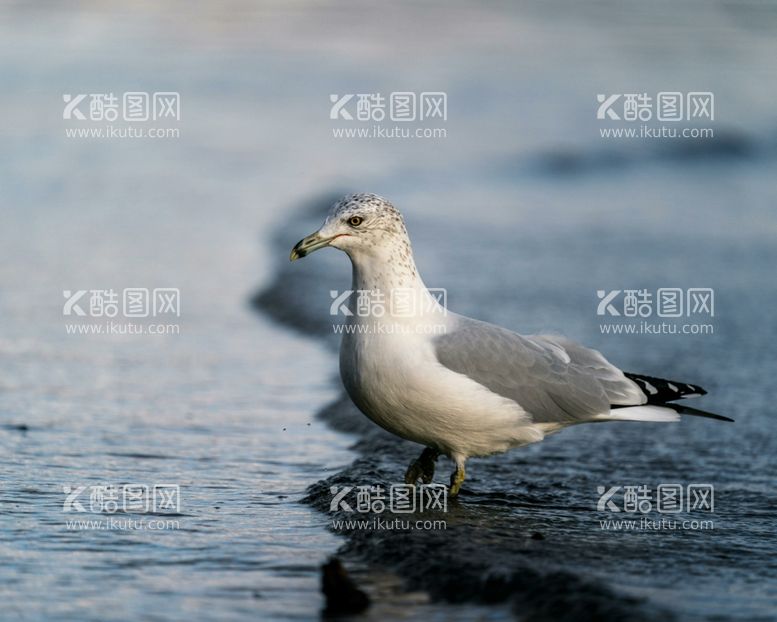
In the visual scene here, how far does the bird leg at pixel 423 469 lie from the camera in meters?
6.36

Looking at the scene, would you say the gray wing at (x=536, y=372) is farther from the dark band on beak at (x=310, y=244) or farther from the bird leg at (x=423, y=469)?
the dark band on beak at (x=310, y=244)

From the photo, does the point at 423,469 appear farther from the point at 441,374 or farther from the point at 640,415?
the point at 640,415

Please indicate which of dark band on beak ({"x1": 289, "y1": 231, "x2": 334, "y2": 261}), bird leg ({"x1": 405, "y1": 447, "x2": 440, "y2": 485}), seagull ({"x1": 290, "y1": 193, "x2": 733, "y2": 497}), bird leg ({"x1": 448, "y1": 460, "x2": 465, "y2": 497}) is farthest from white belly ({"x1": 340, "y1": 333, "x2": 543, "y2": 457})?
dark band on beak ({"x1": 289, "y1": 231, "x2": 334, "y2": 261})

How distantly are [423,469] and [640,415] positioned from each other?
1.16 metres

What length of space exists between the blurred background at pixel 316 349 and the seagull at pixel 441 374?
396 millimetres

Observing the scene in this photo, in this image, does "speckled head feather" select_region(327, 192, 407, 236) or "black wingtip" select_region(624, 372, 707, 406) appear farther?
"black wingtip" select_region(624, 372, 707, 406)

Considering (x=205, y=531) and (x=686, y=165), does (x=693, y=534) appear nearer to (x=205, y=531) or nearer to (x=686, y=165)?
(x=205, y=531)

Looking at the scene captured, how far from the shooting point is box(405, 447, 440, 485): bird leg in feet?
20.9

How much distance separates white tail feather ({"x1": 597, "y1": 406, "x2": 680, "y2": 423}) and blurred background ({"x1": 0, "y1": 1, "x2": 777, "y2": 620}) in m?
0.44

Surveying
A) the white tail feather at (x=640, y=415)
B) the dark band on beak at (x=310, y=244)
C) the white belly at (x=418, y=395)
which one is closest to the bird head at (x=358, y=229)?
the dark band on beak at (x=310, y=244)

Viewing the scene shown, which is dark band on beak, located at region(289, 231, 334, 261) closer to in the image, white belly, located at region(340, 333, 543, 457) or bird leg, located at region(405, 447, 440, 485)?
white belly, located at region(340, 333, 543, 457)

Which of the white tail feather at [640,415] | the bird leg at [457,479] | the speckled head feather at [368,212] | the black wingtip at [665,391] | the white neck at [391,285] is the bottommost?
the bird leg at [457,479]

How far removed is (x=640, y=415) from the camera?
6.46m

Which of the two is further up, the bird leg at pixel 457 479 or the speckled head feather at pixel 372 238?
the speckled head feather at pixel 372 238
